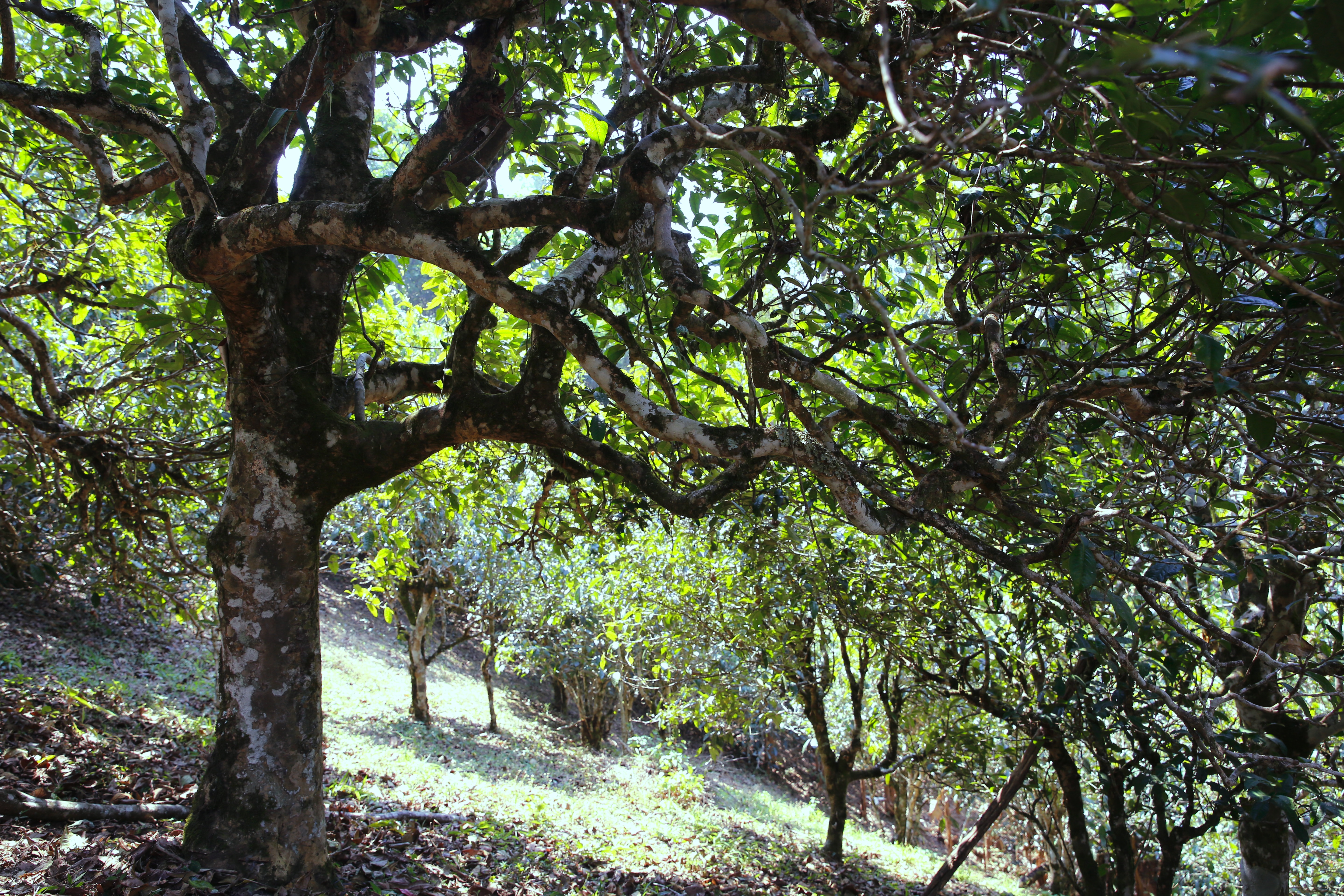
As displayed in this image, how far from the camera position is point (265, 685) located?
2.94m

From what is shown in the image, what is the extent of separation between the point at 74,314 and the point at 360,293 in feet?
7.99

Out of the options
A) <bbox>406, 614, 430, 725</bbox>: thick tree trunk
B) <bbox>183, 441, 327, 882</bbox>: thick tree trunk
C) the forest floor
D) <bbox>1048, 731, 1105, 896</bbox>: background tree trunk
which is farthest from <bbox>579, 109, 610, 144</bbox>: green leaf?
<bbox>406, 614, 430, 725</bbox>: thick tree trunk

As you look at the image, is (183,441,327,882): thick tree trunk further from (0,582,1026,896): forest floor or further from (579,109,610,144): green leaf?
(579,109,610,144): green leaf

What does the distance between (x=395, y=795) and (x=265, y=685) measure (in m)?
3.19

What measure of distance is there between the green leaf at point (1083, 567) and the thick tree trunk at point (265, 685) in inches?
108

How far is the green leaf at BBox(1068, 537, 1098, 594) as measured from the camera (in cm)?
212

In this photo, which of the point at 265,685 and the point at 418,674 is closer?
the point at 265,685

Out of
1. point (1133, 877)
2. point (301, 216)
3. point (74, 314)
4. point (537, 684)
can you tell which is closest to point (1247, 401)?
point (301, 216)

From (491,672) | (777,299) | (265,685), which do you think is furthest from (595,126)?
(491,672)

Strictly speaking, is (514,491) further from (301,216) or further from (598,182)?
(301,216)

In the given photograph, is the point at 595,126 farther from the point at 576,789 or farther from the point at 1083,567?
the point at 576,789

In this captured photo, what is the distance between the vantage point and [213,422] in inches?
285

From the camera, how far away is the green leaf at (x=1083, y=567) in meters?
2.12

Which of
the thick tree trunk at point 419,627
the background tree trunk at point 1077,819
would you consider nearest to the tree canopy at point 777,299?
the background tree trunk at point 1077,819
